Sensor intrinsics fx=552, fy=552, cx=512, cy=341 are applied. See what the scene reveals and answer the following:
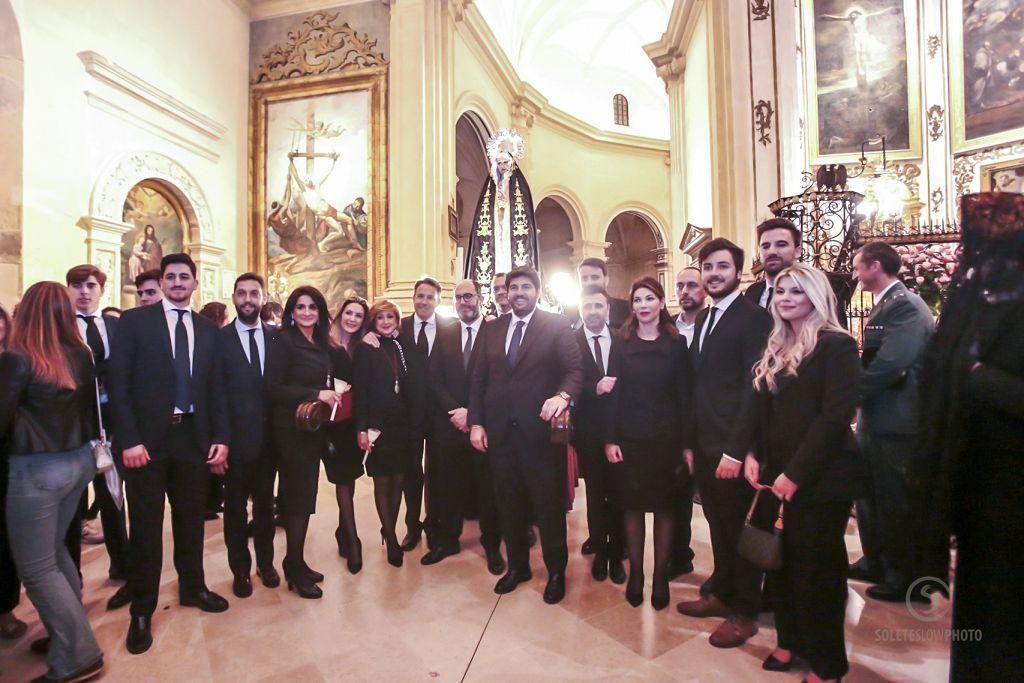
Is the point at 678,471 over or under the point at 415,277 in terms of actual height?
under

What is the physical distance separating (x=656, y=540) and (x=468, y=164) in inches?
613

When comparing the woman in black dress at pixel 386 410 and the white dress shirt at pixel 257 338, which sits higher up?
the white dress shirt at pixel 257 338

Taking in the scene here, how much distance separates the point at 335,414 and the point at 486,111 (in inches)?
478

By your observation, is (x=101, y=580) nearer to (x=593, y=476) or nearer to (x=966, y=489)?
(x=593, y=476)

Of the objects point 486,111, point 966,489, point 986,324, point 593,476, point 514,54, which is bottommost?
point 593,476

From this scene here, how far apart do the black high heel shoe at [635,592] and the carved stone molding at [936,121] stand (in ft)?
36.0

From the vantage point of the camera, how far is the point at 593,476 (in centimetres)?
338

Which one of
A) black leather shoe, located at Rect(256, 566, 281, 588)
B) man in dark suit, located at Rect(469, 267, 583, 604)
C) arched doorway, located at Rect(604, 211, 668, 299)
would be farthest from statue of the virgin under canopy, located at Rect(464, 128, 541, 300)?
arched doorway, located at Rect(604, 211, 668, 299)

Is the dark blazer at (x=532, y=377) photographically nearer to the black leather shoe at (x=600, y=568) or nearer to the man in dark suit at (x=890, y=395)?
the black leather shoe at (x=600, y=568)

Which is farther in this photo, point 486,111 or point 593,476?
point 486,111

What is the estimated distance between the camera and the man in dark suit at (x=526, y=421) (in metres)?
3.05

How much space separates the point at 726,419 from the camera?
8.56 feet

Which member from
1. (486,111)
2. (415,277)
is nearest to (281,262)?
(415,277)

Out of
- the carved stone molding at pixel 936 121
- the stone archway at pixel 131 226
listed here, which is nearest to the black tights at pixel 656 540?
the stone archway at pixel 131 226
